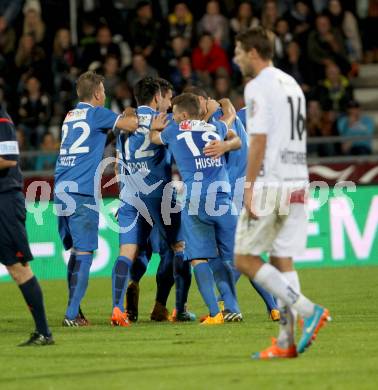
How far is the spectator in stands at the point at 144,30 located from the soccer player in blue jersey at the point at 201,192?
33.7 ft

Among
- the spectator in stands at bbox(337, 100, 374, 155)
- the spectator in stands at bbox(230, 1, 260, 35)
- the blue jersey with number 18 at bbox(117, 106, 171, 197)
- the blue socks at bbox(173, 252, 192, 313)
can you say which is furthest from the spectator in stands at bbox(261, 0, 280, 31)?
the blue socks at bbox(173, 252, 192, 313)

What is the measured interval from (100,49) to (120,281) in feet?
34.1

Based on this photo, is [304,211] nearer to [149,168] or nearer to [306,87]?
[149,168]

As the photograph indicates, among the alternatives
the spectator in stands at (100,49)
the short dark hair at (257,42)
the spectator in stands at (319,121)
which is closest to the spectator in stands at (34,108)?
the spectator in stands at (100,49)

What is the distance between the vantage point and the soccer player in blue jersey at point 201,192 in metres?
11.4

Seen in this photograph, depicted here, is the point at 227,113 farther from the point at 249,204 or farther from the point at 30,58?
the point at 30,58

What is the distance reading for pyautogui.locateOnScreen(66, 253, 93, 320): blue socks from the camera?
38.2 feet

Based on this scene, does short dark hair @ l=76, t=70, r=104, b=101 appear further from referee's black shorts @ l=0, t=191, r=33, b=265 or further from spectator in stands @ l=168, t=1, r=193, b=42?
spectator in stands @ l=168, t=1, r=193, b=42

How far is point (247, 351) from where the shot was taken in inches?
356

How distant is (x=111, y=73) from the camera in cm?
2077

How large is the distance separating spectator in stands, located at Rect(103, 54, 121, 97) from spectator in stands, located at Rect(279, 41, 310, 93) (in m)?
2.88

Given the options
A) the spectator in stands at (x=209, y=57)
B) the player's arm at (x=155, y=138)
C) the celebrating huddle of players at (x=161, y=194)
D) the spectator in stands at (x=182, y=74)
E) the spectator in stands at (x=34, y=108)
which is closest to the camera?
the celebrating huddle of players at (x=161, y=194)

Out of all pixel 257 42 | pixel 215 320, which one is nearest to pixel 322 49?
pixel 215 320

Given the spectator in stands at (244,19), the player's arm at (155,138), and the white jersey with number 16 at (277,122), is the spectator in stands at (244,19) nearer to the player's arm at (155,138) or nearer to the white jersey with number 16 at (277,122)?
the player's arm at (155,138)
